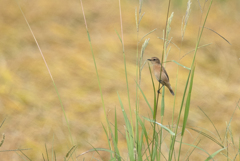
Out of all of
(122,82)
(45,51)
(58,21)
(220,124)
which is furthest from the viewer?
(58,21)

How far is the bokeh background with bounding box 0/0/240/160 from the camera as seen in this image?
1516 millimetres

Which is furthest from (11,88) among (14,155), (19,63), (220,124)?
(220,124)

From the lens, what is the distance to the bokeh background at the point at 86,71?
152 centimetres

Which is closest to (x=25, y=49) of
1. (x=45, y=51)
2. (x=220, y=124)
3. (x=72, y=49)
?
(x=45, y=51)

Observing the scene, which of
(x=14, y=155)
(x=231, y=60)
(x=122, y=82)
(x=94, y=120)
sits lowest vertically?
(x=14, y=155)

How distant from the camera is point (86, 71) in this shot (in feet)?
6.26

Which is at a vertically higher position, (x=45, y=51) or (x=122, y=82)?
(x=45, y=51)

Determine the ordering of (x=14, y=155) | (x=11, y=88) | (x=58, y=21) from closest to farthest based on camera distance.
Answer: (x=14, y=155) < (x=11, y=88) < (x=58, y=21)

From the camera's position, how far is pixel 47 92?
1747 mm

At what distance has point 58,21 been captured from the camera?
2207 mm

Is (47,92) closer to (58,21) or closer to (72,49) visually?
(72,49)

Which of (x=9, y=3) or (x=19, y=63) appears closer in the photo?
(x=19, y=63)

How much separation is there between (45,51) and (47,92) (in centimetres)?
39

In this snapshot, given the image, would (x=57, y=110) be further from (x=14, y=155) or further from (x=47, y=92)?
(x=14, y=155)
